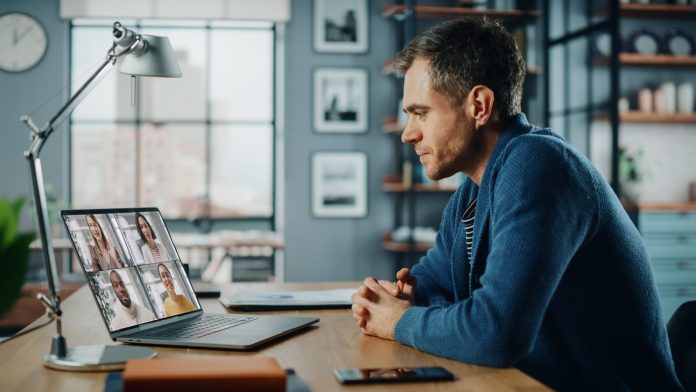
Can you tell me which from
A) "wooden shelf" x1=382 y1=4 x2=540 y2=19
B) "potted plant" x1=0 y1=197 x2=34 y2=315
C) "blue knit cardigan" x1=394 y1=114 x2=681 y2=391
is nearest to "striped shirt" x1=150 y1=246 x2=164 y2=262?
"blue knit cardigan" x1=394 y1=114 x2=681 y2=391

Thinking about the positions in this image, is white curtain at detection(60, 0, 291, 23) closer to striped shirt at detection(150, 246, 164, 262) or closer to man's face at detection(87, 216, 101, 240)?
striped shirt at detection(150, 246, 164, 262)

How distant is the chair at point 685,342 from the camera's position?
1.39 metres

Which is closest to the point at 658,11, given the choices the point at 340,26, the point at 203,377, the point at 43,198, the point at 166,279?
the point at 340,26

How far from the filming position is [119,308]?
139 cm

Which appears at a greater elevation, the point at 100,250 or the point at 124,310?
the point at 100,250

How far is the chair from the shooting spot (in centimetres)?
139

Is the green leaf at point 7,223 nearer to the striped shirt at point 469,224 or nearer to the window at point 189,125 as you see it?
the striped shirt at point 469,224

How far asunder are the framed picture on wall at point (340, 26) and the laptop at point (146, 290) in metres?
4.96

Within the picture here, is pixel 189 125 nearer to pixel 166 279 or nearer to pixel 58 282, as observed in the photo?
pixel 166 279

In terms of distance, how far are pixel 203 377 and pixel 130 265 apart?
591 millimetres

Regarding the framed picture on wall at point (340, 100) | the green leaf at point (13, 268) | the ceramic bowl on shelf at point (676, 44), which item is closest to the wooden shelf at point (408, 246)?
the framed picture on wall at point (340, 100)

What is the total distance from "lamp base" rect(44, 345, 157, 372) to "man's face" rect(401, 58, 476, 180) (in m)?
0.70

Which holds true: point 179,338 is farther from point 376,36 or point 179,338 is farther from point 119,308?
point 376,36

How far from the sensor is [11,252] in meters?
0.72
